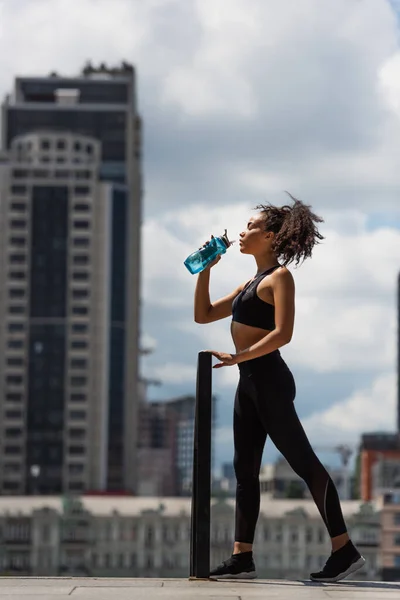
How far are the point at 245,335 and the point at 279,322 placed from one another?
38 cm

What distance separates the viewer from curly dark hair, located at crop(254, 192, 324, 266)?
989cm

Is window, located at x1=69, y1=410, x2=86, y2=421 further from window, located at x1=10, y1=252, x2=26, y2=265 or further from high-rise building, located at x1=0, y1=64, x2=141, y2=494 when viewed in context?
window, located at x1=10, y1=252, x2=26, y2=265

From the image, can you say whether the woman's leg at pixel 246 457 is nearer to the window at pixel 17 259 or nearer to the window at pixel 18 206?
the window at pixel 18 206

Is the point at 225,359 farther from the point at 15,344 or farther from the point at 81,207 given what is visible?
the point at 81,207

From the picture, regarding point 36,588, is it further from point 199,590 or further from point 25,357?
point 25,357

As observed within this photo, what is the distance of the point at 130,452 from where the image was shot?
167m

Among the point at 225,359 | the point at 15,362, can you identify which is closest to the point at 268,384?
the point at 225,359

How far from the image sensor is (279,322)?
372 inches

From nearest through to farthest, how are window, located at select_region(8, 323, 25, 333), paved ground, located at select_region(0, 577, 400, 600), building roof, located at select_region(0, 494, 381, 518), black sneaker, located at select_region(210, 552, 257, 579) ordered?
paved ground, located at select_region(0, 577, 400, 600)
black sneaker, located at select_region(210, 552, 257, 579)
window, located at select_region(8, 323, 25, 333)
building roof, located at select_region(0, 494, 381, 518)

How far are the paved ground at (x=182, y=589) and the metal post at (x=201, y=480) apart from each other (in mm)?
158

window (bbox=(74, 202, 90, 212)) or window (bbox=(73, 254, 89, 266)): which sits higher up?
window (bbox=(74, 202, 90, 212))

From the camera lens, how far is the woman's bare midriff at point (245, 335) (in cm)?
972

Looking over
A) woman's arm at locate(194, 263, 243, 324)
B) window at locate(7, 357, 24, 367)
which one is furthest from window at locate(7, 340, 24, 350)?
woman's arm at locate(194, 263, 243, 324)

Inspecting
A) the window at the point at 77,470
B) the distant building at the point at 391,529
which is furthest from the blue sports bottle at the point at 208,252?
the distant building at the point at 391,529
